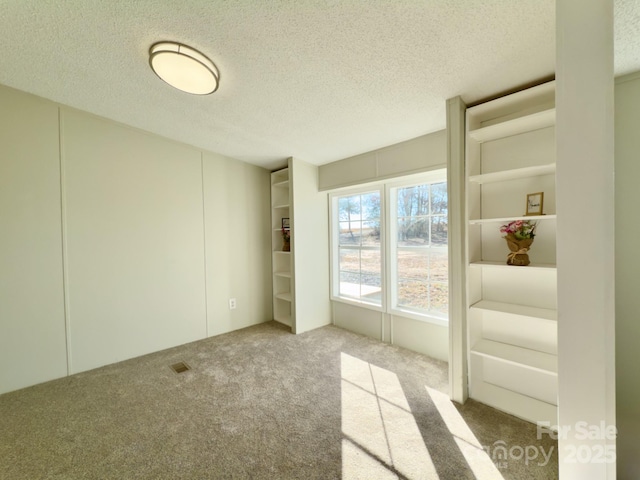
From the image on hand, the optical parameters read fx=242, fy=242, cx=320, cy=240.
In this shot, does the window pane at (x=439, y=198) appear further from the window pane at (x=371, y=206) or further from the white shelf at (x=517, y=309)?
the white shelf at (x=517, y=309)

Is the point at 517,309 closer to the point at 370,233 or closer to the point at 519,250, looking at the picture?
the point at 519,250

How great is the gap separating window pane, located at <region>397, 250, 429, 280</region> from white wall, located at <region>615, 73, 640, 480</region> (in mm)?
1334

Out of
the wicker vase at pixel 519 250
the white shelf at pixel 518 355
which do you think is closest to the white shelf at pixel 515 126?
the wicker vase at pixel 519 250

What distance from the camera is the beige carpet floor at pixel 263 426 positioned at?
131cm

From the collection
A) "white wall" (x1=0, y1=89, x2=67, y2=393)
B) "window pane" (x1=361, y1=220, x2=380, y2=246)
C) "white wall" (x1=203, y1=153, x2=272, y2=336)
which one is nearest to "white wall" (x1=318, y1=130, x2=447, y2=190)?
"window pane" (x1=361, y1=220, x2=380, y2=246)

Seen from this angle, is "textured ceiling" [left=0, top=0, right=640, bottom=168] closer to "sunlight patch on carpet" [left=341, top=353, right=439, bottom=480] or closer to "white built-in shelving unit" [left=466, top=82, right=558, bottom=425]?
"white built-in shelving unit" [left=466, top=82, right=558, bottom=425]

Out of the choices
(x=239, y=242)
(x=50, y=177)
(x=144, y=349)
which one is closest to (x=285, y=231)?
(x=239, y=242)

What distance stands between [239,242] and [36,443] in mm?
2344

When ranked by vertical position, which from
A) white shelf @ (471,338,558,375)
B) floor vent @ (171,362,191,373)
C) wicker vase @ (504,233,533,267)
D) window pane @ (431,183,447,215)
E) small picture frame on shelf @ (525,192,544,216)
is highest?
window pane @ (431,183,447,215)

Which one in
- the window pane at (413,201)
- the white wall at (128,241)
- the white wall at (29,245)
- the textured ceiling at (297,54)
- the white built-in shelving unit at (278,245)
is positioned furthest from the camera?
the white built-in shelving unit at (278,245)

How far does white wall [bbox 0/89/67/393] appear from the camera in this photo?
192 centimetres

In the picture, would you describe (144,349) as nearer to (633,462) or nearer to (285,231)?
(285,231)

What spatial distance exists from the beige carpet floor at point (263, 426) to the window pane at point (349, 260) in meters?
1.25

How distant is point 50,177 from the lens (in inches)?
A: 82.7
